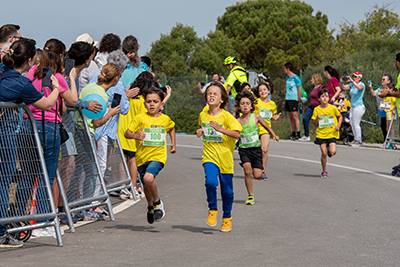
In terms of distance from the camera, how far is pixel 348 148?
18.3 metres

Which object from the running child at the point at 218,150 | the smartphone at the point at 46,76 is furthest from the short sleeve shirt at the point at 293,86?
the smartphone at the point at 46,76

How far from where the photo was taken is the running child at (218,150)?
7537 millimetres

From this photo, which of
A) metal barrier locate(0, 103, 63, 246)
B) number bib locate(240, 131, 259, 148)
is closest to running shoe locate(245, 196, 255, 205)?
number bib locate(240, 131, 259, 148)

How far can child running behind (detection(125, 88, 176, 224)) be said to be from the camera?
765 centimetres

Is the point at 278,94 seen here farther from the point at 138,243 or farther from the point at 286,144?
the point at 138,243

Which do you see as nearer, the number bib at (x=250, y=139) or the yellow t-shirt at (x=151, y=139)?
the yellow t-shirt at (x=151, y=139)

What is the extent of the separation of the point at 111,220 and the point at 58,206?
2.79 ft

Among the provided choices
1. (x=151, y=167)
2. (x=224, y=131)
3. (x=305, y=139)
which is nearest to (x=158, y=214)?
(x=151, y=167)

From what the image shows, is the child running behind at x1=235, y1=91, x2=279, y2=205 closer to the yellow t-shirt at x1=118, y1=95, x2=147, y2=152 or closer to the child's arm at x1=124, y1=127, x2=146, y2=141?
the yellow t-shirt at x1=118, y1=95, x2=147, y2=152

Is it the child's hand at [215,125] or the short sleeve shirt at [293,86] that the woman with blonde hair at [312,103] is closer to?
the short sleeve shirt at [293,86]

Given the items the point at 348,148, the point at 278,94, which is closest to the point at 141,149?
the point at 348,148

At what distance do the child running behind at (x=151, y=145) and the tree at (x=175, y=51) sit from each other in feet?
108

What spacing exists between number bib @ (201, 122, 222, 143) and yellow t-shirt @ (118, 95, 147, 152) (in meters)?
2.37

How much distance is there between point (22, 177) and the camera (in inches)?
257
